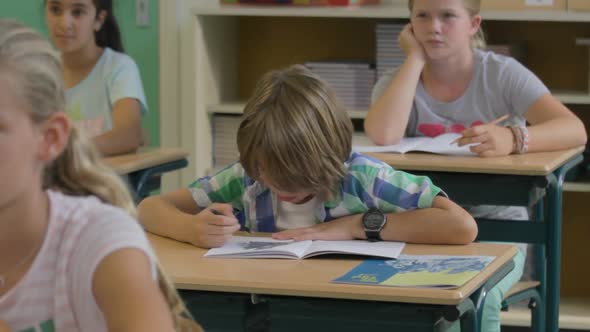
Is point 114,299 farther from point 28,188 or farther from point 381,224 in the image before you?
point 381,224

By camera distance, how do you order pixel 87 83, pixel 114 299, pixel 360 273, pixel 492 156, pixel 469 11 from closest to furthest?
pixel 114 299 → pixel 360 273 → pixel 492 156 → pixel 469 11 → pixel 87 83

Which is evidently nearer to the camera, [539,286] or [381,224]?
[381,224]

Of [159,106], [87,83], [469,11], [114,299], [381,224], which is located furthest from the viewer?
[159,106]

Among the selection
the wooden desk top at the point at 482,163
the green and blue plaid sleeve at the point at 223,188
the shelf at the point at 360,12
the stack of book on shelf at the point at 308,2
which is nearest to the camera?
the green and blue plaid sleeve at the point at 223,188

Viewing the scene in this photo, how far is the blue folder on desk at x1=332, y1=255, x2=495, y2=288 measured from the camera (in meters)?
1.90

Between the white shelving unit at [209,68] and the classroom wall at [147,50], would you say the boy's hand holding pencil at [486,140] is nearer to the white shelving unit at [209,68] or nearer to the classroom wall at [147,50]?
the white shelving unit at [209,68]

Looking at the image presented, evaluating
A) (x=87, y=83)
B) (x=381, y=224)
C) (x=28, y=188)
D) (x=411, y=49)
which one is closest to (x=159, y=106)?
(x=87, y=83)

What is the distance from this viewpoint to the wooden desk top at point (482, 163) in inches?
110

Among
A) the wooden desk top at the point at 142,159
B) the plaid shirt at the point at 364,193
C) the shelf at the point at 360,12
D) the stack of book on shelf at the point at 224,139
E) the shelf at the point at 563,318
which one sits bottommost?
the shelf at the point at 563,318

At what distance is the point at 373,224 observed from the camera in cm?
227

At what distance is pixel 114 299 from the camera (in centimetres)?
113

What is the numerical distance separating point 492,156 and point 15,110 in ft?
6.71

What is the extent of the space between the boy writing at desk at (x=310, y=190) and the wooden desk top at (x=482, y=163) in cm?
55

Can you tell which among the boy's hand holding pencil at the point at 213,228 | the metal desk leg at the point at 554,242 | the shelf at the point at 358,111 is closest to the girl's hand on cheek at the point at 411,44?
the metal desk leg at the point at 554,242
